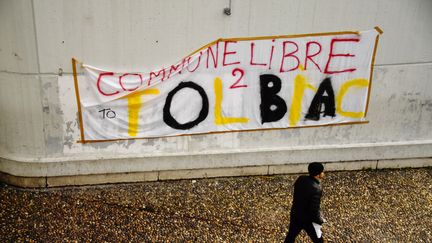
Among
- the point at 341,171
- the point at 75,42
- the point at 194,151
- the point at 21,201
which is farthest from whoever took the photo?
the point at 341,171

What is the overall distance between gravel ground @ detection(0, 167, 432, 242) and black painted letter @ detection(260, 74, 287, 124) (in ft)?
3.85

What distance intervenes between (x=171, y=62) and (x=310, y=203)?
319 cm

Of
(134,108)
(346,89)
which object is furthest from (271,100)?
(134,108)

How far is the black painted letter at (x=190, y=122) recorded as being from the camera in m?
7.67

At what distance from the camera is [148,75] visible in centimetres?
747

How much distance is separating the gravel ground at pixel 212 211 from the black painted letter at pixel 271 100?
117cm

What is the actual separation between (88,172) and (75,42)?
2242 millimetres

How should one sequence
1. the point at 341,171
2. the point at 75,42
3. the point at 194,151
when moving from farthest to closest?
the point at 341,171 → the point at 194,151 → the point at 75,42

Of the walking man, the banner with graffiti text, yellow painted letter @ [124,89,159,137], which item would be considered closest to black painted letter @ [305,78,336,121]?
the banner with graffiti text

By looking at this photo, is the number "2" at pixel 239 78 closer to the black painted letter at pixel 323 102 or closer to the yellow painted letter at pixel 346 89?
the black painted letter at pixel 323 102

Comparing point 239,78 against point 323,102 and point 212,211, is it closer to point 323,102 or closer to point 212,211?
point 323,102

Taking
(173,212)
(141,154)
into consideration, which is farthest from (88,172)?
(173,212)

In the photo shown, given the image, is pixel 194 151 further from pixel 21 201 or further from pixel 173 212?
pixel 21 201

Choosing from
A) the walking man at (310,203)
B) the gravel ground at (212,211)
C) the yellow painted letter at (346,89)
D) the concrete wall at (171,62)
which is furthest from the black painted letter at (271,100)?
the walking man at (310,203)
